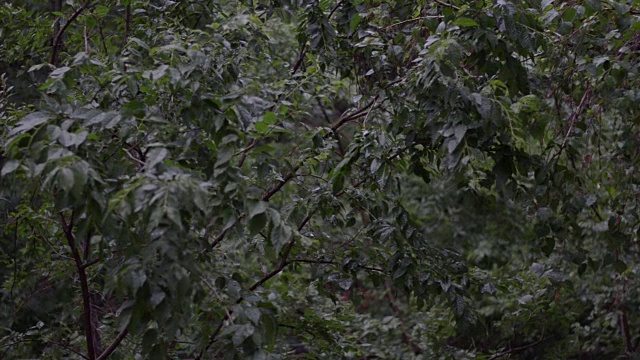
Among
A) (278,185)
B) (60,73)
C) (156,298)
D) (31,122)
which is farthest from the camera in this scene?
(278,185)

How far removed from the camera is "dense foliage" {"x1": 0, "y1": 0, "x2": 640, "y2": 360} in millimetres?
1993

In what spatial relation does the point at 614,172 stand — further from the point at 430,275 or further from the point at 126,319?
the point at 126,319

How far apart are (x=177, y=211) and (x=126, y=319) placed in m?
0.38

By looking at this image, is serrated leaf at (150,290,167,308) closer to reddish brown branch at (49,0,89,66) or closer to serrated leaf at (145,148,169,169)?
serrated leaf at (145,148,169,169)

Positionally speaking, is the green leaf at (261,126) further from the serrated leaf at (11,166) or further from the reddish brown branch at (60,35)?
the reddish brown branch at (60,35)

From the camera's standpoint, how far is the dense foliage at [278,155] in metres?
1.99

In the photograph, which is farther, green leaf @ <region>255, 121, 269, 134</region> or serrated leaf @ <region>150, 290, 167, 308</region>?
green leaf @ <region>255, 121, 269, 134</region>

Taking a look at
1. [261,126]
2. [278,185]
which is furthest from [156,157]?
[278,185]

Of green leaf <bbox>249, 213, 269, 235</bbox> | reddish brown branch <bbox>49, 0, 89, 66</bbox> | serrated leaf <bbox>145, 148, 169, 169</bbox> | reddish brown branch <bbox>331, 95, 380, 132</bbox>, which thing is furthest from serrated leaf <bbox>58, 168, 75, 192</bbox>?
reddish brown branch <bbox>49, 0, 89, 66</bbox>

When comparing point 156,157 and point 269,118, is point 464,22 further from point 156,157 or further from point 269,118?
point 156,157

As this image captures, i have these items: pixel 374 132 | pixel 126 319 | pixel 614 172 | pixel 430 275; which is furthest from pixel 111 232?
pixel 614 172

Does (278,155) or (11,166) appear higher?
(11,166)

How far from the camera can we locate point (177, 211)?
1.73 metres

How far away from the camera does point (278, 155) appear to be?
278 cm
